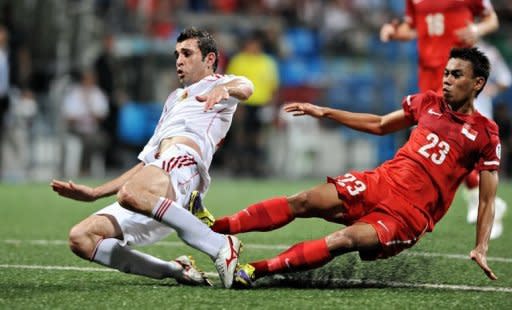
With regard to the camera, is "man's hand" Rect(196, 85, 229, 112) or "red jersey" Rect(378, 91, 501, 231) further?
"red jersey" Rect(378, 91, 501, 231)

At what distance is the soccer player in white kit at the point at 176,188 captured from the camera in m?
5.74

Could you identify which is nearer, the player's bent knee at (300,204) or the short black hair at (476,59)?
the player's bent knee at (300,204)

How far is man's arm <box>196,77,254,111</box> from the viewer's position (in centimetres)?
589

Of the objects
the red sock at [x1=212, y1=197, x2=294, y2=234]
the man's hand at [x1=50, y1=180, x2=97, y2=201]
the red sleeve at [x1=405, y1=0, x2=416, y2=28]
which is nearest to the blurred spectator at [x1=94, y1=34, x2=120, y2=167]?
the red sleeve at [x1=405, y1=0, x2=416, y2=28]

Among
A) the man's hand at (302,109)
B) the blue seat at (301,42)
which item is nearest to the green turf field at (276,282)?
the man's hand at (302,109)

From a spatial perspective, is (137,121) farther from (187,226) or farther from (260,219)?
(187,226)

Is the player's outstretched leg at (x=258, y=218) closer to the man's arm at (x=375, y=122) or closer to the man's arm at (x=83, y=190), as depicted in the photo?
the man's arm at (x=83, y=190)

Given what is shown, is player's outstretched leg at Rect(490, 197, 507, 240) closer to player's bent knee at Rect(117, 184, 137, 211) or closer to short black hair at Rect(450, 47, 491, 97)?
short black hair at Rect(450, 47, 491, 97)

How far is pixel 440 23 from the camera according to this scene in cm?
934

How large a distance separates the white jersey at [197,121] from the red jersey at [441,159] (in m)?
1.04

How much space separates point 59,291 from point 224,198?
292 inches

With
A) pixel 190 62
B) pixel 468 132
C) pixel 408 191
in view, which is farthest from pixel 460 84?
pixel 190 62

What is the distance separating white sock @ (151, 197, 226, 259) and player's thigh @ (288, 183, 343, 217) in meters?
0.64

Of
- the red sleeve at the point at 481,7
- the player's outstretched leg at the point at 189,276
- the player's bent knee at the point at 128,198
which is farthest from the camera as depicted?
the red sleeve at the point at 481,7
